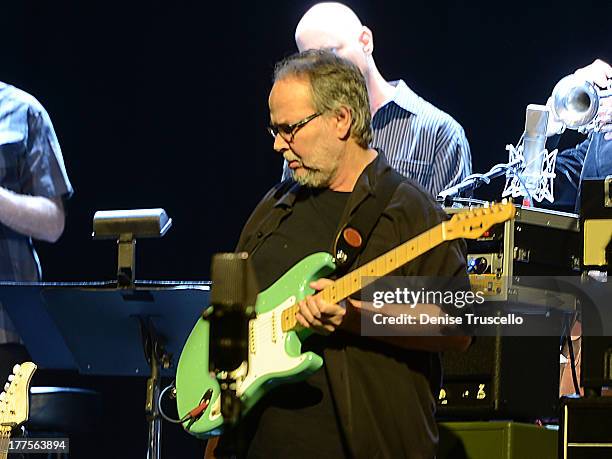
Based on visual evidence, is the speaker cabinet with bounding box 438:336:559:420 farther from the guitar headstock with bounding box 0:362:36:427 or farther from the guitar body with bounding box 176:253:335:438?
the guitar headstock with bounding box 0:362:36:427

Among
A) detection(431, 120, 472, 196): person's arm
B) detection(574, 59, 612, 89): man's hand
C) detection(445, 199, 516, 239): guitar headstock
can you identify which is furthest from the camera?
detection(431, 120, 472, 196): person's arm

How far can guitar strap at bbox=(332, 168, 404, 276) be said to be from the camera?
2770 millimetres

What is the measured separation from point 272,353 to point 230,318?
0.32m

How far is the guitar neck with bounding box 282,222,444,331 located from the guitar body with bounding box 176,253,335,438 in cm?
6

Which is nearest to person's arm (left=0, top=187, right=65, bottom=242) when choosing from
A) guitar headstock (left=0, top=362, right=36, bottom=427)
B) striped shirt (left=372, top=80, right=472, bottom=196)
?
guitar headstock (left=0, top=362, right=36, bottom=427)

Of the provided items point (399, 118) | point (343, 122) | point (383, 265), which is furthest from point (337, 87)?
point (399, 118)

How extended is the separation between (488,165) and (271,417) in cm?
241

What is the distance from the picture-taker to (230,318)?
252cm

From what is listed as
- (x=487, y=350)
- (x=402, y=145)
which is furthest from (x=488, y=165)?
(x=487, y=350)

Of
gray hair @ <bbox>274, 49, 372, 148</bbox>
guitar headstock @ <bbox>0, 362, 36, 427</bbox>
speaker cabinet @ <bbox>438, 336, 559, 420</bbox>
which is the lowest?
guitar headstock @ <bbox>0, 362, 36, 427</bbox>

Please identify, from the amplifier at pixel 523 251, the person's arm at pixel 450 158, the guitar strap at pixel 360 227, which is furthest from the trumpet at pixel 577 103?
the guitar strap at pixel 360 227

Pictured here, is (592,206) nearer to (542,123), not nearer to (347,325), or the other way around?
(542,123)

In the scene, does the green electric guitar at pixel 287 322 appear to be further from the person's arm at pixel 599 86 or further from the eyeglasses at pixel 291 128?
the person's arm at pixel 599 86

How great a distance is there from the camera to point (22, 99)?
14.8 ft
